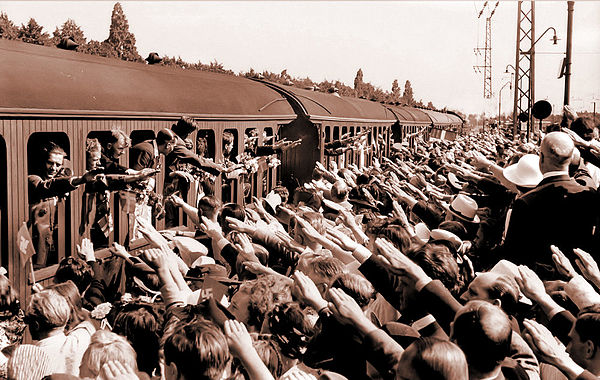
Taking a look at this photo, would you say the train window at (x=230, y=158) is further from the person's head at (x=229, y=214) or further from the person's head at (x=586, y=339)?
the person's head at (x=586, y=339)

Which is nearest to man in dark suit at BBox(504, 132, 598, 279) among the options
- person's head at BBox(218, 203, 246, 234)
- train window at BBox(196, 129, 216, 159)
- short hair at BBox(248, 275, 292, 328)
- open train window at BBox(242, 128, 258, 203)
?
person's head at BBox(218, 203, 246, 234)

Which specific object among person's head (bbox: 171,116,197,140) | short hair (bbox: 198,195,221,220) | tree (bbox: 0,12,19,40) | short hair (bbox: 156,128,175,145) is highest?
tree (bbox: 0,12,19,40)

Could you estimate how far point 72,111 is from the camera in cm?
577

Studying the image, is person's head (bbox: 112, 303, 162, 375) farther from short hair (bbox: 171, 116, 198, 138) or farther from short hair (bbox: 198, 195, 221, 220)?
short hair (bbox: 171, 116, 198, 138)

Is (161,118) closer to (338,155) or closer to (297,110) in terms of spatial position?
(297,110)

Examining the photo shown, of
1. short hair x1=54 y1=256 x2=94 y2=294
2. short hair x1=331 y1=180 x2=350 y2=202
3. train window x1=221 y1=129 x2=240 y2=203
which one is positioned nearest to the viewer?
short hair x1=54 y1=256 x2=94 y2=294

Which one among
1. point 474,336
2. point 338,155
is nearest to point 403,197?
point 474,336

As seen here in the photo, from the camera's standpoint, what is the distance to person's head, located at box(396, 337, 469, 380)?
2436 mm

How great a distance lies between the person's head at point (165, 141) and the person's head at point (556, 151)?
3.72m

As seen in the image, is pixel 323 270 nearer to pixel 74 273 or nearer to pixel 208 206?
pixel 74 273

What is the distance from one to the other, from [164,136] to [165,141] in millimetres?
54

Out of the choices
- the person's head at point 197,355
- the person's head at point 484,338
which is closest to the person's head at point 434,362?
the person's head at point 484,338

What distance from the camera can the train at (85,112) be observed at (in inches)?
200

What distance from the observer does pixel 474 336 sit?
277 cm
